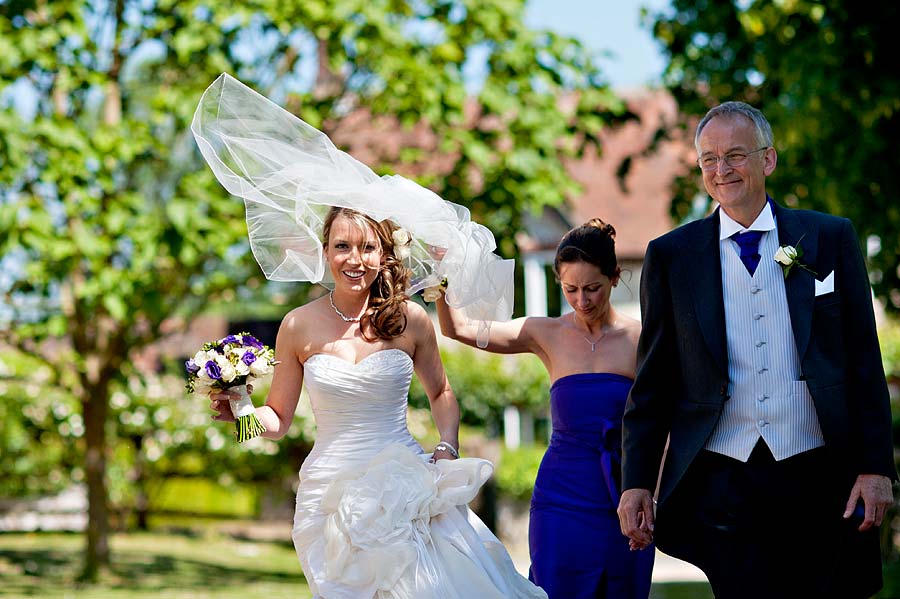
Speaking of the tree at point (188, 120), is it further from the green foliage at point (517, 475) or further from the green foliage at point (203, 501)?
the green foliage at point (203, 501)

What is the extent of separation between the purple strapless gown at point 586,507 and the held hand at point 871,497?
4.97 feet

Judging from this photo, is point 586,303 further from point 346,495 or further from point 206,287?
point 206,287

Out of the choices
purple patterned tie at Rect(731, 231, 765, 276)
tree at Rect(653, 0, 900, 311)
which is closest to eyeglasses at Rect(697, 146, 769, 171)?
purple patterned tie at Rect(731, 231, 765, 276)

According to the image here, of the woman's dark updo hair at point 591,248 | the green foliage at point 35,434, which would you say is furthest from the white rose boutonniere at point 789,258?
the green foliage at point 35,434

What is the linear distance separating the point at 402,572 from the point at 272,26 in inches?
330

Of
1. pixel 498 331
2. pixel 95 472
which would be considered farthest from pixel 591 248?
pixel 95 472

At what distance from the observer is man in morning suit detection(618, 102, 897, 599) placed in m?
4.20

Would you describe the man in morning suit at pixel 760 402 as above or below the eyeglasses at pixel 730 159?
below

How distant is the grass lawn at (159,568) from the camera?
44.8 feet

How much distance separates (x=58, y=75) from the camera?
12.4m

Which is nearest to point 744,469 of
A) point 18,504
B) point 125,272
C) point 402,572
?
point 402,572

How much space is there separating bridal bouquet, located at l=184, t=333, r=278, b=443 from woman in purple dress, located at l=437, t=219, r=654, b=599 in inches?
34.0

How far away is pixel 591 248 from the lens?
5.57 meters

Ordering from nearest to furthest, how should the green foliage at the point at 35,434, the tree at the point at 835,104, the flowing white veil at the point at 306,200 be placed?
1. the flowing white veil at the point at 306,200
2. the tree at the point at 835,104
3. the green foliage at the point at 35,434
